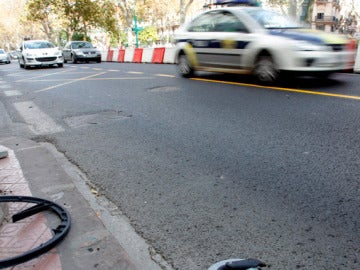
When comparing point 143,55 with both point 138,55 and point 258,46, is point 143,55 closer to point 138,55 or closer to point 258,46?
point 138,55

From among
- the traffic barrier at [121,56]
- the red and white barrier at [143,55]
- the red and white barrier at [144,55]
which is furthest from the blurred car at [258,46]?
the traffic barrier at [121,56]

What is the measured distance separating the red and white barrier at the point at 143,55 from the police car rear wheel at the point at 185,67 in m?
5.47

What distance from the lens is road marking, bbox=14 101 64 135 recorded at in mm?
5377

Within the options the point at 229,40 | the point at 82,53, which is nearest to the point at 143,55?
the point at 82,53

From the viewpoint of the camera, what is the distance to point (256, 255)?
204cm

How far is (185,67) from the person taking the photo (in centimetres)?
1001

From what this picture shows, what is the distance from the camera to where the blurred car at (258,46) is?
682 cm

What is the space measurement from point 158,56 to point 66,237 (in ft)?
55.1

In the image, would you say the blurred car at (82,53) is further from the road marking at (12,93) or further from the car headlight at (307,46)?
the car headlight at (307,46)

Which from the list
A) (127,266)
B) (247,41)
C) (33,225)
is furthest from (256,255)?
(247,41)

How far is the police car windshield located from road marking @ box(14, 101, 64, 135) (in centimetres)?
498

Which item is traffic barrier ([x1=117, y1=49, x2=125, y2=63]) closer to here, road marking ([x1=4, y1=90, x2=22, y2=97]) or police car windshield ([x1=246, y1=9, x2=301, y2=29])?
road marking ([x1=4, y1=90, x2=22, y2=97])

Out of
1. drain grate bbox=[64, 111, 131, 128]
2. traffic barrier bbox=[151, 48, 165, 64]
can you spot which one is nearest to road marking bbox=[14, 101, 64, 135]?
drain grate bbox=[64, 111, 131, 128]

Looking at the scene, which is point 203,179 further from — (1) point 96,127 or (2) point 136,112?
(2) point 136,112
